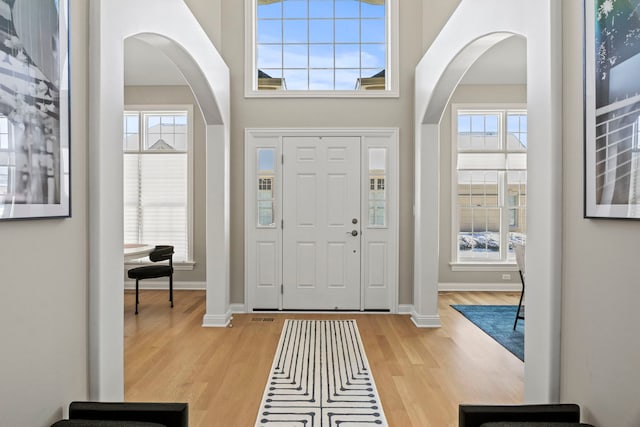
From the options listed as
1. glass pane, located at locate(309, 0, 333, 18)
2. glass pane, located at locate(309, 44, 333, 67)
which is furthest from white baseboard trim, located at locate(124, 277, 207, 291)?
glass pane, located at locate(309, 0, 333, 18)

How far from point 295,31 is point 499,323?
4402 millimetres

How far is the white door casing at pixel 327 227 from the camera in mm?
5109

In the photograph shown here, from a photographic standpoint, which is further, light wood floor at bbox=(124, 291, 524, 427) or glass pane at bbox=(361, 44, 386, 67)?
glass pane at bbox=(361, 44, 386, 67)

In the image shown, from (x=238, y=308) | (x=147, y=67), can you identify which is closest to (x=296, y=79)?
(x=147, y=67)

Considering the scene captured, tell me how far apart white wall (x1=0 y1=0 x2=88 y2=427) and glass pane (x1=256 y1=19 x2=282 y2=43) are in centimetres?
373

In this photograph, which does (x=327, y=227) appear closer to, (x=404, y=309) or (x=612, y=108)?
(x=404, y=309)

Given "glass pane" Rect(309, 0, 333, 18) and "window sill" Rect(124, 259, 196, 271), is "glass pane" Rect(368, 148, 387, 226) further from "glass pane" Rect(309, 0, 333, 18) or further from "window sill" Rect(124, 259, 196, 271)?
"window sill" Rect(124, 259, 196, 271)

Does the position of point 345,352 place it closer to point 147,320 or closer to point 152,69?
point 147,320

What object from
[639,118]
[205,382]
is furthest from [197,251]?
[639,118]

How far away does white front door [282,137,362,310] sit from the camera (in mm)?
5129

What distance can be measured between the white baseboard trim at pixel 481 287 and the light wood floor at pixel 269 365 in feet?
4.21

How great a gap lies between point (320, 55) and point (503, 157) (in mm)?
3248

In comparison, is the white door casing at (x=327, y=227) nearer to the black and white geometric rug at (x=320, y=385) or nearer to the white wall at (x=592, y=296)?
the black and white geometric rug at (x=320, y=385)

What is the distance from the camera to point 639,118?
4.61 ft
